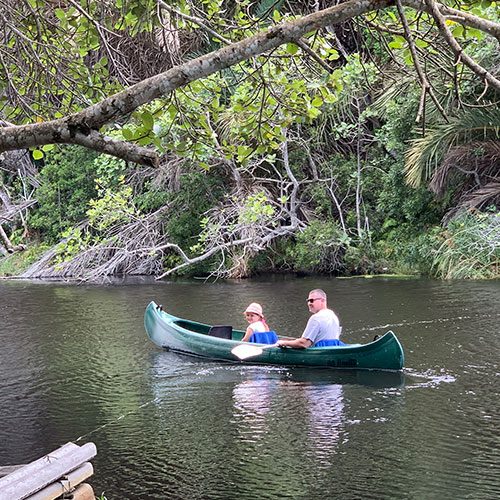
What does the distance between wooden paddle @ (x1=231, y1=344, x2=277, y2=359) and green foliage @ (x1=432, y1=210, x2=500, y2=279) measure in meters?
8.05

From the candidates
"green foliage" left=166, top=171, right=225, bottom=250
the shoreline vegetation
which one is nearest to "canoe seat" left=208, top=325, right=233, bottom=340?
the shoreline vegetation

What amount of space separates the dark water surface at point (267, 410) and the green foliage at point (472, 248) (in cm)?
261

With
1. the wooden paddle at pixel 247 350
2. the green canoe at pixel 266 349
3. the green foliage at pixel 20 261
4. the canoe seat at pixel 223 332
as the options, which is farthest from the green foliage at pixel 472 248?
the green foliage at pixel 20 261

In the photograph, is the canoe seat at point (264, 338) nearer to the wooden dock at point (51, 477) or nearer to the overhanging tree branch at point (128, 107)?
the wooden dock at point (51, 477)

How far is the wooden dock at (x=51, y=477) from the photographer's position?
4.17 meters

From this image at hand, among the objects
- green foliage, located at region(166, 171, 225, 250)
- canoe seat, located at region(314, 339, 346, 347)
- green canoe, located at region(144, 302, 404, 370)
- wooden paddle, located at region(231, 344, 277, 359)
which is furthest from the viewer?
green foliage, located at region(166, 171, 225, 250)

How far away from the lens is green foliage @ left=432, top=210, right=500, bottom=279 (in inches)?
669

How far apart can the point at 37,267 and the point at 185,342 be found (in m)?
12.6

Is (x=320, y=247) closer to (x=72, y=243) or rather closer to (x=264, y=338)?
(x=72, y=243)

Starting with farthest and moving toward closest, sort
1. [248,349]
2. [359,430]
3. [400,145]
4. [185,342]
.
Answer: [400,145] → [185,342] → [248,349] → [359,430]

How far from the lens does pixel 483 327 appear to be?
1184 centimetres

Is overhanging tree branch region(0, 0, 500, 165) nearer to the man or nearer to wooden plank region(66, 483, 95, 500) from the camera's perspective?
wooden plank region(66, 483, 95, 500)

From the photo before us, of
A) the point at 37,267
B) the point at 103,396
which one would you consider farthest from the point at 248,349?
the point at 37,267

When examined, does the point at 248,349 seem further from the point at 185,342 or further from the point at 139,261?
the point at 139,261
